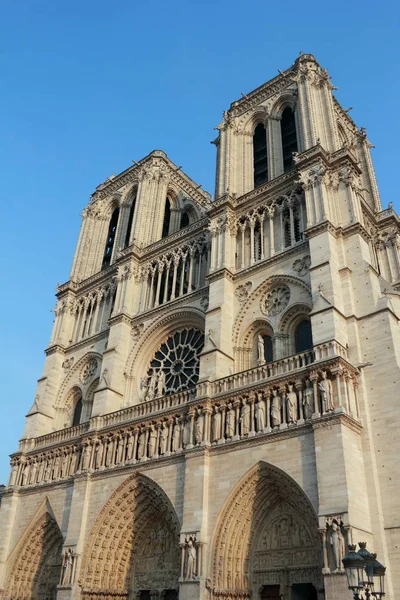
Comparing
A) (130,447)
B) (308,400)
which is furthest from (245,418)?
(130,447)

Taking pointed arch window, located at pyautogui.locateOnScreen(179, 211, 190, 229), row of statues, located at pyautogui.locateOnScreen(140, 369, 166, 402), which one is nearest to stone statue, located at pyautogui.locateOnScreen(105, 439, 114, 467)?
row of statues, located at pyautogui.locateOnScreen(140, 369, 166, 402)

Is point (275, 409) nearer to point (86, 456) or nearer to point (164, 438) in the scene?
point (164, 438)

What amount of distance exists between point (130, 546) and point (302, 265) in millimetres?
10721

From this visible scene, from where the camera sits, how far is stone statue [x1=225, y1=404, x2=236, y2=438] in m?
15.3

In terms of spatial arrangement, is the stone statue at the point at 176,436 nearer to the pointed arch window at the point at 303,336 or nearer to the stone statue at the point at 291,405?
the stone statue at the point at 291,405

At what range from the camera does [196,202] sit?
29156 mm

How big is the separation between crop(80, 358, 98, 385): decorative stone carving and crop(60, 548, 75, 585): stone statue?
25.3ft

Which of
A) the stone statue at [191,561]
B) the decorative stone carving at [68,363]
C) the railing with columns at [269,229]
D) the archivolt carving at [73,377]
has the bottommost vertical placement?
the stone statue at [191,561]

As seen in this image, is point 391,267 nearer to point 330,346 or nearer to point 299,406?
point 330,346

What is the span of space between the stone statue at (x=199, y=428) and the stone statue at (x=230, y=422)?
80 centimetres

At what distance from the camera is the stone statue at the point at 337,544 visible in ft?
37.9

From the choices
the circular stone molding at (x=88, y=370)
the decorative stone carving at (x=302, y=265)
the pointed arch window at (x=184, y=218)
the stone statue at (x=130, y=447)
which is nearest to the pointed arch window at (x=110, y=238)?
the pointed arch window at (x=184, y=218)

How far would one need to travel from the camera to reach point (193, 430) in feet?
52.9

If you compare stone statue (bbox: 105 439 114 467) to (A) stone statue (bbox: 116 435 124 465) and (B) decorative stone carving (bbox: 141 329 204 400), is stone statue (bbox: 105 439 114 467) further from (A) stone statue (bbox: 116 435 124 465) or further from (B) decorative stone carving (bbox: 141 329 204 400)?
(B) decorative stone carving (bbox: 141 329 204 400)
